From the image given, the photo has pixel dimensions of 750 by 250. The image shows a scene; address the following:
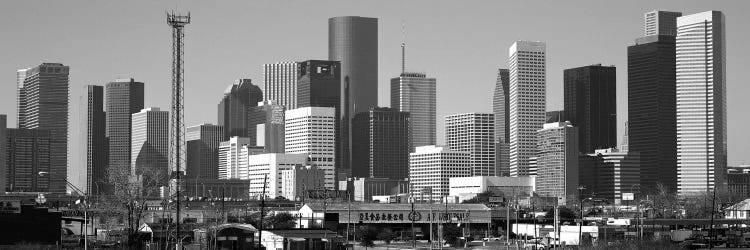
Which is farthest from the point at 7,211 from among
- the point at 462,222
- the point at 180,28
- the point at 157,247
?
the point at 462,222

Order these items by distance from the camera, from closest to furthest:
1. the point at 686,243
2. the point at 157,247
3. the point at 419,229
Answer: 1. the point at 157,247
2. the point at 686,243
3. the point at 419,229

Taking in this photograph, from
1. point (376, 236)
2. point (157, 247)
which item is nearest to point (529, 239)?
point (376, 236)

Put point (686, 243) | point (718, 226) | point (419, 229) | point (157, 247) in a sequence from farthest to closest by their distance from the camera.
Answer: point (419, 229) → point (718, 226) → point (686, 243) → point (157, 247)

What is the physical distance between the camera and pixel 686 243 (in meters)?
114

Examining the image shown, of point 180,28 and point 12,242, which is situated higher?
point 180,28

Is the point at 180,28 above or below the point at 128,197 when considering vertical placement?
above

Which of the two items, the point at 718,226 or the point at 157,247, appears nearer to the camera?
the point at 157,247

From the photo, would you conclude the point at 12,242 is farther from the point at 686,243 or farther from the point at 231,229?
the point at 686,243

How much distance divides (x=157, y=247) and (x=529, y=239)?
175 ft

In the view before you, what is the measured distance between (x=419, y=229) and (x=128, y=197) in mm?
57821

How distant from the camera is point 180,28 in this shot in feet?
345

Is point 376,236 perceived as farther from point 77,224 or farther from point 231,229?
point 231,229

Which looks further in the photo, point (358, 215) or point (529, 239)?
point (358, 215)

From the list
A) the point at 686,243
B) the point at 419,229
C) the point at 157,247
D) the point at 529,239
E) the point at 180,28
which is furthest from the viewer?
the point at 419,229
